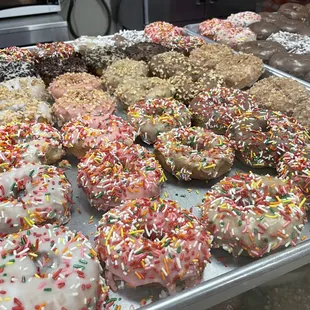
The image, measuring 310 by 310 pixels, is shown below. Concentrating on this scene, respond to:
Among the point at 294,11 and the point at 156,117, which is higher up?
the point at 294,11

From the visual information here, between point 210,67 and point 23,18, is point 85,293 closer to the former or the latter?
point 210,67

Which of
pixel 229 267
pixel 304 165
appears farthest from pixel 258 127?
pixel 229 267

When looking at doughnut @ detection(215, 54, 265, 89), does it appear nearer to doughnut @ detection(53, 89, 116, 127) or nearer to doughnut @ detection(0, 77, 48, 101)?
doughnut @ detection(53, 89, 116, 127)

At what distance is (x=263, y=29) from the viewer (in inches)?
134

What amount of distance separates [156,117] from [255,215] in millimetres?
873

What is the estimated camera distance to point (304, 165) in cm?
171

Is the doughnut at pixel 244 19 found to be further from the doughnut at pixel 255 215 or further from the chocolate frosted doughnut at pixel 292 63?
the doughnut at pixel 255 215

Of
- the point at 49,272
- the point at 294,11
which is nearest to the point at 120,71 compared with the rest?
the point at 49,272

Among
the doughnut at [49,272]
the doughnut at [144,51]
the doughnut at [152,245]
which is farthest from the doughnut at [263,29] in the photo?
the doughnut at [49,272]

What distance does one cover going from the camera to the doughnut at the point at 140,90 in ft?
7.63

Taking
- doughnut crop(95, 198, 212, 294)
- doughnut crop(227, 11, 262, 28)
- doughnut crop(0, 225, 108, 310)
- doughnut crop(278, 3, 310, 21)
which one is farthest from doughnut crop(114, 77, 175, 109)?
doughnut crop(278, 3, 310, 21)

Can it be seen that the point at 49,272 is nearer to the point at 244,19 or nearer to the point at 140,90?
the point at 140,90

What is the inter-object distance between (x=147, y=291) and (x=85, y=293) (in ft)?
0.97

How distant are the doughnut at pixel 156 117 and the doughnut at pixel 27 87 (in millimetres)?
564
